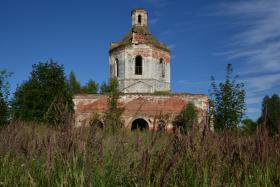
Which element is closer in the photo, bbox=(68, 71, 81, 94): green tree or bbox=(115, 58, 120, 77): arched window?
bbox=(115, 58, 120, 77): arched window

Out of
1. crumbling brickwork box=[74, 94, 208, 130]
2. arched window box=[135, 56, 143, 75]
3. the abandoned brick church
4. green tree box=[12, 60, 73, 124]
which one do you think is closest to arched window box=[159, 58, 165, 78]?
the abandoned brick church

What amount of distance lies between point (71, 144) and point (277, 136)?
1847 mm

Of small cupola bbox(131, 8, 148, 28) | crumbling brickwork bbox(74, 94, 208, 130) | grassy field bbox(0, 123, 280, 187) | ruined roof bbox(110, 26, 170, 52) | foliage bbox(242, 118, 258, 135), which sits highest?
small cupola bbox(131, 8, 148, 28)

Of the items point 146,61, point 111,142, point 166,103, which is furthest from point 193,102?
point 111,142

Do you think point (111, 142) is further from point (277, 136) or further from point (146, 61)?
point (146, 61)

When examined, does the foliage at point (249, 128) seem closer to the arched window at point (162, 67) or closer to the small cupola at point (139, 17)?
the arched window at point (162, 67)

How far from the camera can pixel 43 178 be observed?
9.65ft

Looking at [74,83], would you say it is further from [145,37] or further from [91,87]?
[145,37]

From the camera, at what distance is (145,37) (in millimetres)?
35750

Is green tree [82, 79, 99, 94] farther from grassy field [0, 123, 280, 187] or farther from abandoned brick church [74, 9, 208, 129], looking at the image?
grassy field [0, 123, 280, 187]

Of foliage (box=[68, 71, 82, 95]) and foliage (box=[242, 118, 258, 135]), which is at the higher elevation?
foliage (box=[68, 71, 82, 95])

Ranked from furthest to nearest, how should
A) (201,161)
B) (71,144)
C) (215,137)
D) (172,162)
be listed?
(215,137), (201,161), (71,144), (172,162)

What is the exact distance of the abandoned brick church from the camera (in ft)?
106

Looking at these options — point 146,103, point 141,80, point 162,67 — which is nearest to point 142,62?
point 141,80
